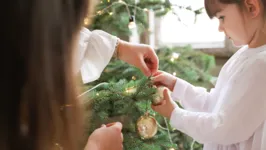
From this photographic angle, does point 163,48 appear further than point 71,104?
Yes

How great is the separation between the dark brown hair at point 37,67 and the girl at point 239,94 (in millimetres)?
451

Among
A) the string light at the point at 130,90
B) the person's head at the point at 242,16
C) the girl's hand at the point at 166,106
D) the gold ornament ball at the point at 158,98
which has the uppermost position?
the person's head at the point at 242,16

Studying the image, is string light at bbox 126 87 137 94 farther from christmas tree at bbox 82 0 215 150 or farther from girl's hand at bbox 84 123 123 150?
girl's hand at bbox 84 123 123 150

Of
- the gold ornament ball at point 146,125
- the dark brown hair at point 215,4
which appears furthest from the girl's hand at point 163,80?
the dark brown hair at point 215,4

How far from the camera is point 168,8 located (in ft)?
4.62

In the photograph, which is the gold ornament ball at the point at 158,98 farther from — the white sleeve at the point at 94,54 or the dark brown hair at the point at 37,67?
the dark brown hair at the point at 37,67

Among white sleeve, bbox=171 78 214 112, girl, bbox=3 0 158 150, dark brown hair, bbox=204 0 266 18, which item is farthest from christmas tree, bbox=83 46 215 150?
girl, bbox=3 0 158 150

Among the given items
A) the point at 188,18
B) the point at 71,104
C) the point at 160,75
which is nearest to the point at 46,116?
the point at 71,104

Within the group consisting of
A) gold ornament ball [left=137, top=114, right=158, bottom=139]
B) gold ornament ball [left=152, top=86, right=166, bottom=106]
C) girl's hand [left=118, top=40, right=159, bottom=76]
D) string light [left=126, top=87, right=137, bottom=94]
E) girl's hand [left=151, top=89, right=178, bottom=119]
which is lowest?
gold ornament ball [left=137, top=114, right=158, bottom=139]

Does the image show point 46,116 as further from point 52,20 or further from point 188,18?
point 188,18

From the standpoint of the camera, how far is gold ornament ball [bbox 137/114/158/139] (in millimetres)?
939

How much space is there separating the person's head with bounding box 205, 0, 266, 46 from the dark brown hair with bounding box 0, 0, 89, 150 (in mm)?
463

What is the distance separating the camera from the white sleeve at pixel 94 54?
94 cm

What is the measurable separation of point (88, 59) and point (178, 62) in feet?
Answer: 2.06
